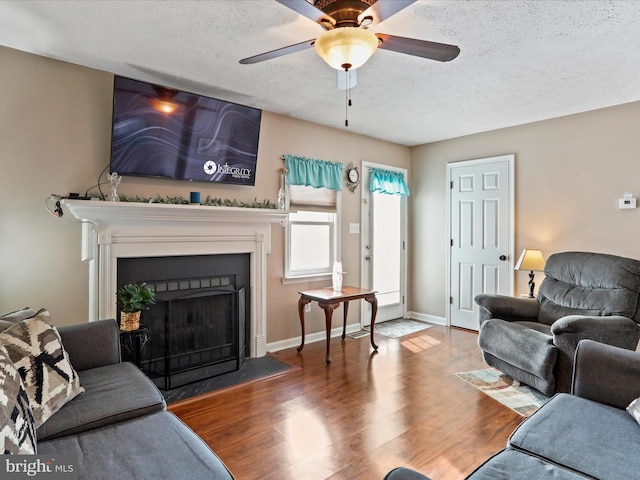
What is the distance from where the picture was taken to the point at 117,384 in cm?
190

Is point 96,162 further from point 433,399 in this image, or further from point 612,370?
point 612,370

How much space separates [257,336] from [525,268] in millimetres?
2860

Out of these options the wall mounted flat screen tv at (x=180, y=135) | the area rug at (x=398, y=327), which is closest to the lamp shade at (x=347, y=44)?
the wall mounted flat screen tv at (x=180, y=135)

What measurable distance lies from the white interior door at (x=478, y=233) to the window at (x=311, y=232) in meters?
1.65

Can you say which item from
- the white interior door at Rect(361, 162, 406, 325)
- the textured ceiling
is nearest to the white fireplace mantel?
the textured ceiling

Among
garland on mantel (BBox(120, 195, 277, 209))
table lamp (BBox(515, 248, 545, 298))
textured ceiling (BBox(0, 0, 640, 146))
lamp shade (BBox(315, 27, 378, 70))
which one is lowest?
table lamp (BBox(515, 248, 545, 298))

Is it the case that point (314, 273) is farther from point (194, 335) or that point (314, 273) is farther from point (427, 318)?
point (427, 318)

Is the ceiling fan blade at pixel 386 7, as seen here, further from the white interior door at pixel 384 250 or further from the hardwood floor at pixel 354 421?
the white interior door at pixel 384 250

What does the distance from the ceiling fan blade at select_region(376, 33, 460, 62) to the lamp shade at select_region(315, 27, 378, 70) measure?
107 mm

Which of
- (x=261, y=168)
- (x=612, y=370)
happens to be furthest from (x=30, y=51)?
(x=612, y=370)

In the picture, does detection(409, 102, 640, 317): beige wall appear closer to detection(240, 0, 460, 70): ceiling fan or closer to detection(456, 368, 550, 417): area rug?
detection(456, 368, 550, 417): area rug

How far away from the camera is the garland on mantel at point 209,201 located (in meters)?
3.03

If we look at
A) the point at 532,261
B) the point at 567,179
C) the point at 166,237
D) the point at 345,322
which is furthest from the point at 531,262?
the point at 166,237

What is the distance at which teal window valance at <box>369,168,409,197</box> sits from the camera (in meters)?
4.88
